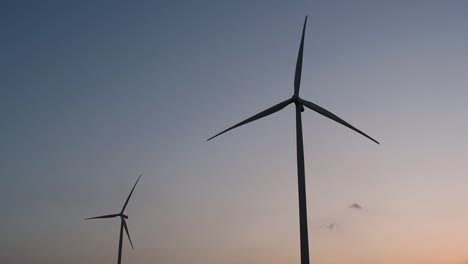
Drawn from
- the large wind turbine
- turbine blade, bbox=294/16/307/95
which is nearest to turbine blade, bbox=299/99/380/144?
the large wind turbine

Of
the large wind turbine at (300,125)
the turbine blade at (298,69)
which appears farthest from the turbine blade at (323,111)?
the turbine blade at (298,69)

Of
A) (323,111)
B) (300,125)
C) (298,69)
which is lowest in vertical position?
(300,125)

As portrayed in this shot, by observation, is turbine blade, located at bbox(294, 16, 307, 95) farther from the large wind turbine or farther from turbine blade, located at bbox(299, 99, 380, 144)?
turbine blade, located at bbox(299, 99, 380, 144)

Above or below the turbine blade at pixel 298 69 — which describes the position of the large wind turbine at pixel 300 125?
below

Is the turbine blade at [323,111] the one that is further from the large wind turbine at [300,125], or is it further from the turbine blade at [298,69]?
the turbine blade at [298,69]

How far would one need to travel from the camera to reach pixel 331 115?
58125 mm

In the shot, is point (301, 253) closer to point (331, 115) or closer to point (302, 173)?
point (302, 173)

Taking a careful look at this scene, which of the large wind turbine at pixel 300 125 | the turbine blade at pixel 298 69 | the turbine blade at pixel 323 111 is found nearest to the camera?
the large wind turbine at pixel 300 125

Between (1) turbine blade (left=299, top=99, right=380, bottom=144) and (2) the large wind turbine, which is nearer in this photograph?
(2) the large wind turbine

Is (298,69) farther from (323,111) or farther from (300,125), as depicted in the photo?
(300,125)

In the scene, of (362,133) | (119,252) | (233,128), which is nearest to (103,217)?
(119,252)

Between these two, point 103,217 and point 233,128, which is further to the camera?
point 103,217

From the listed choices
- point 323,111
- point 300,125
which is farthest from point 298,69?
point 300,125

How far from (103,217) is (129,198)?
12387mm
